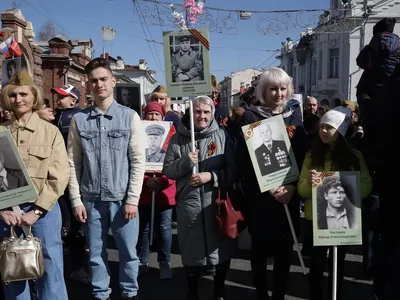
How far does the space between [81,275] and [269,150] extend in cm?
263

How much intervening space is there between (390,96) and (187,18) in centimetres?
228

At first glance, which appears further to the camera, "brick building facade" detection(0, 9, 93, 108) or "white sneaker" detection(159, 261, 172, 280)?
"brick building facade" detection(0, 9, 93, 108)

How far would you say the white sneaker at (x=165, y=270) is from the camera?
192 inches

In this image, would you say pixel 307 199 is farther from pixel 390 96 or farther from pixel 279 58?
pixel 279 58

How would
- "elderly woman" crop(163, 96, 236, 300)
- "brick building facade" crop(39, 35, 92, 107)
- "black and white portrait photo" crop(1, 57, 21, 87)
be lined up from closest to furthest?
"elderly woman" crop(163, 96, 236, 300) → "black and white portrait photo" crop(1, 57, 21, 87) → "brick building facade" crop(39, 35, 92, 107)

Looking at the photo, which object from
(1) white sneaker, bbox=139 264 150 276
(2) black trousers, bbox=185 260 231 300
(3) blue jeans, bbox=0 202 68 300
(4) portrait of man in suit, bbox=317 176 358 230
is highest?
(4) portrait of man in suit, bbox=317 176 358 230

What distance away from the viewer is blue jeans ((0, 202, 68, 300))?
10.7ft

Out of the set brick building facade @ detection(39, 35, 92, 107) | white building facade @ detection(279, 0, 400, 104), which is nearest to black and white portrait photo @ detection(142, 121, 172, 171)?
brick building facade @ detection(39, 35, 92, 107)

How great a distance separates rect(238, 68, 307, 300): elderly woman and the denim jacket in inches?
36.7

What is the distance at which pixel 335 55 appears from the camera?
38875 mm

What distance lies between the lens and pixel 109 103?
3762 millimetres

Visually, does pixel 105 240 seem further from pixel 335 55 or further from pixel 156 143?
pixel 335 55

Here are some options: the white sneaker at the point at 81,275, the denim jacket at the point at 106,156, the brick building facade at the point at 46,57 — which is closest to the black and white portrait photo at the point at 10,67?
the denim jacket at the point at 106,156

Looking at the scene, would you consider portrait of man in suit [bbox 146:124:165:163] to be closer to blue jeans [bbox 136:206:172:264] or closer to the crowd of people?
blue jeans [bbox 136:206:172:264]
